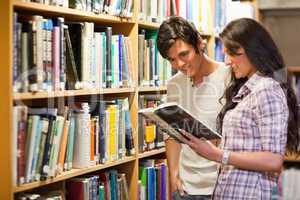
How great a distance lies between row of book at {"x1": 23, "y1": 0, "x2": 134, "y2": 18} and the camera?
2010 millimetres

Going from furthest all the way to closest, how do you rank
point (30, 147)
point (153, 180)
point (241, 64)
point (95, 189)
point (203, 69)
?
1. point (153, 180)
2. point (95, 189)
3. point (203, 69)
4. point (30, 147)
5. point (241, 64)

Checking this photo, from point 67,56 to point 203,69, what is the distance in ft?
1.88

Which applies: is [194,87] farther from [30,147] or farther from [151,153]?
[30,147]

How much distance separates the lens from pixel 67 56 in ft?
6.73

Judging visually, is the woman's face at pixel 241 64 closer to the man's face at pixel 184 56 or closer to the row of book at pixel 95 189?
the man's face at pixel 184 56

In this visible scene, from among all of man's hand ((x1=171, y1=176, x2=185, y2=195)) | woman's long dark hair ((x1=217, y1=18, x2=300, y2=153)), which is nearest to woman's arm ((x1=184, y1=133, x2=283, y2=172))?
woman's long dark hair ((x1=217, y1=18, x2=300, y2=153))

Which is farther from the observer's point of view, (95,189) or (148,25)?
(148,25)

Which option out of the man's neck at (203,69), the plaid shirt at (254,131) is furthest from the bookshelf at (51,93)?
the plaid shirt at (254,131)

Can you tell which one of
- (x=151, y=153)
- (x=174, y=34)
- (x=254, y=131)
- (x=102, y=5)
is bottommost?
(x=151, y=153)

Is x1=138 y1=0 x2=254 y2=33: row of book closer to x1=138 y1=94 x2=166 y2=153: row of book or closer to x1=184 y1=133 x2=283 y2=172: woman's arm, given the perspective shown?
x1=138 y1=94 x2=166 y2=153: row of book

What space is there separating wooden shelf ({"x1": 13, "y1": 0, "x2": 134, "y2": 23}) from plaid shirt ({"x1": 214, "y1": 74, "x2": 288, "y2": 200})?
764mm

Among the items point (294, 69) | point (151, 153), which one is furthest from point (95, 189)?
point (294, 69)

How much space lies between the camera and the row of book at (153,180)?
2627mm

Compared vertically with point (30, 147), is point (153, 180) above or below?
below
